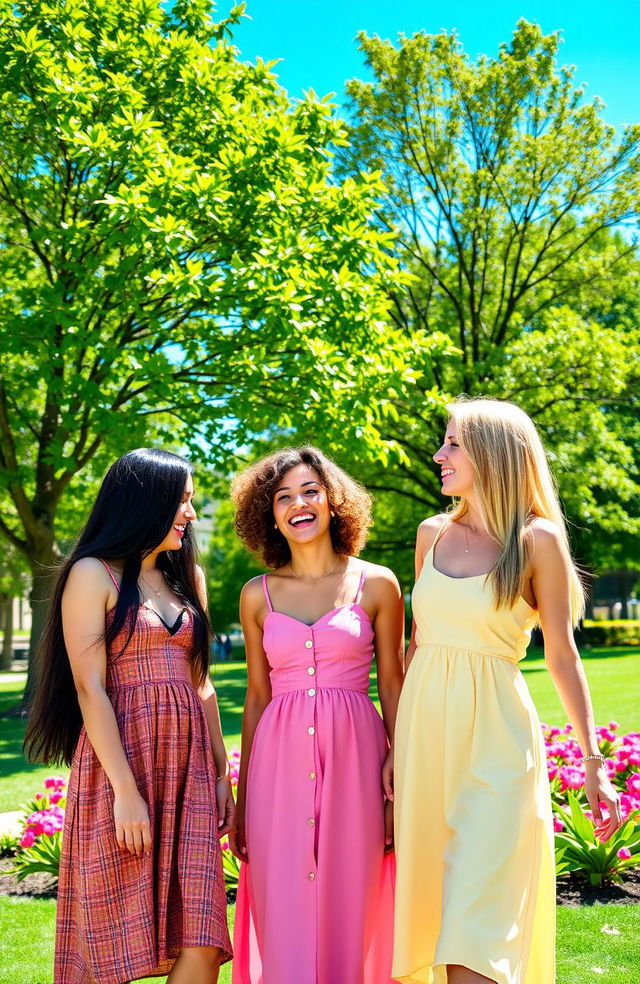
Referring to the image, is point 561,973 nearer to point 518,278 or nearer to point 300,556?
point 300,556

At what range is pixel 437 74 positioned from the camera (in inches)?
784

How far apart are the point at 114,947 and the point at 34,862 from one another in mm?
3193

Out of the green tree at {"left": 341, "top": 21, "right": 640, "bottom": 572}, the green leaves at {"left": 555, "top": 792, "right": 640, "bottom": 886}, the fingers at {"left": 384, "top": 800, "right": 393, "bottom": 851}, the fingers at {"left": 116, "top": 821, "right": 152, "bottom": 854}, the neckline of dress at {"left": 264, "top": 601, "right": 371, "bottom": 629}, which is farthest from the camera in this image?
the green tree at {"left": 341, "top": 21, "right": 640, "bottom": 572}

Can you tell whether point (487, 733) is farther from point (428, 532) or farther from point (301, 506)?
point (301, 506)

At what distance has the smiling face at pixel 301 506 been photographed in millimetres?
3863

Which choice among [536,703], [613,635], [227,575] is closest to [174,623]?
[536,703]

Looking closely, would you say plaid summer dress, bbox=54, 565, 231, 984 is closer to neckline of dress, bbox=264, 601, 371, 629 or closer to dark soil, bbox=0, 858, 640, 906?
neckline of dress, bbox=264, 601, 371, 629

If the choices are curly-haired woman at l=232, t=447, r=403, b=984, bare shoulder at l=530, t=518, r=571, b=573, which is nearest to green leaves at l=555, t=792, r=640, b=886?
curly-haired woman at l=232, t=447, r=403, b=984

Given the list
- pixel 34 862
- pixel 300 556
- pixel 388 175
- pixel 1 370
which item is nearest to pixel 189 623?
pixel 300 556

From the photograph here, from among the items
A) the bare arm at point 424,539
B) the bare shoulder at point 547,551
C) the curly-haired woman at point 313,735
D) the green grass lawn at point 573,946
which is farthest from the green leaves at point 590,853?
the bare shoulder at point 547,551

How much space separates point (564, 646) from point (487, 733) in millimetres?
403

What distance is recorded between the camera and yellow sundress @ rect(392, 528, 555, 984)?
3.05m

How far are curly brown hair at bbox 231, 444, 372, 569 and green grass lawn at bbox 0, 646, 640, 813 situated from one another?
18.2 feet

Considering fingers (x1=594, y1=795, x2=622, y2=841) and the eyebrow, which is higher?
the eyebrow
